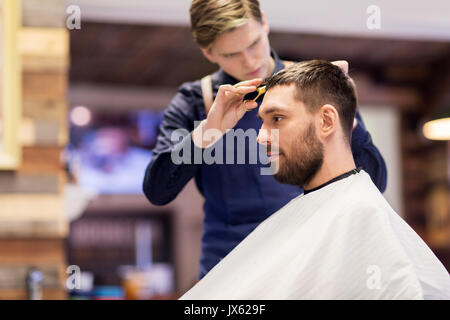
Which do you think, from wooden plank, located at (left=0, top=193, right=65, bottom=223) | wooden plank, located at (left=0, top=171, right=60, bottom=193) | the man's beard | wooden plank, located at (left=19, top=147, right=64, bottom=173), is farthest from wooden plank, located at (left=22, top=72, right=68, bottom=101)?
the man's beard

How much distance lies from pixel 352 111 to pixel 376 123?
19.8 ft

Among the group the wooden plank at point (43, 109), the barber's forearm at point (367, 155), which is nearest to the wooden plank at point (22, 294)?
the wooden plank at point (43, 109)

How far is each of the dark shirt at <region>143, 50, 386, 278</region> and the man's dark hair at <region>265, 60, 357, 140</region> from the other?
0.52 feet

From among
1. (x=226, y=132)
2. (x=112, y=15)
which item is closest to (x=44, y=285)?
(x=112, y=15)

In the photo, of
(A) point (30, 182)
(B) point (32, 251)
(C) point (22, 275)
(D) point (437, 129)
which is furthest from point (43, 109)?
(D) point (437, 129)

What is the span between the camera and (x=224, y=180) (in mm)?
1833

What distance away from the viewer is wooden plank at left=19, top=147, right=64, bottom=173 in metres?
3.21

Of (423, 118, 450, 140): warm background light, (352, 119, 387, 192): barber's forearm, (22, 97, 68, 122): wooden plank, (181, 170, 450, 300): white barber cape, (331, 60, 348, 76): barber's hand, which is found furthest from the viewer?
(423, 118, 450, 140): warm background light

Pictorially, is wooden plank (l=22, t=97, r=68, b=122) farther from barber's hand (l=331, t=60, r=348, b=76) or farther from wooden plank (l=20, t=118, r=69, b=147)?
barber's hand (l=331, t=60, r=348, b=76)

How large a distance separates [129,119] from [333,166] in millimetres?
6022

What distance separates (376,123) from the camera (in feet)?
24.4

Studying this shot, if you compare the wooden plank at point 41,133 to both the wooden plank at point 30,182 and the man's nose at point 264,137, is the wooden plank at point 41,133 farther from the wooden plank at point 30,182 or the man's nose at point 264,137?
the man's nose at point 264,137

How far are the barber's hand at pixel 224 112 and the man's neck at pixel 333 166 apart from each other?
237mm

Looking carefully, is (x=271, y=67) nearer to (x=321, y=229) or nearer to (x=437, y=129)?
(x=321, y=229)
